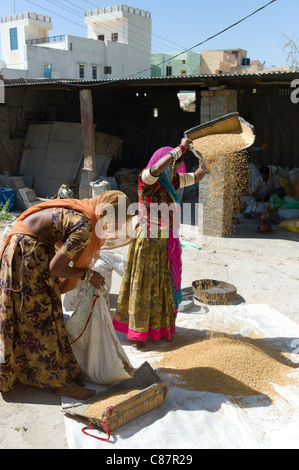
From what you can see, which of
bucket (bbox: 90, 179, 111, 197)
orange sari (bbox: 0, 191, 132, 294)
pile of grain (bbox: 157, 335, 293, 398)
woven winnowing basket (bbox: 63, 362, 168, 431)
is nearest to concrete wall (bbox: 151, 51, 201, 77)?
bucket (bbox: 90, 179, 111, 197)

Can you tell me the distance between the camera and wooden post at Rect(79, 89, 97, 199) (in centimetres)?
971

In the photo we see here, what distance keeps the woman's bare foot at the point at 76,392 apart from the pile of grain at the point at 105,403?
0.49 feet

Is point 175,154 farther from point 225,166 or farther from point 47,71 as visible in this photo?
point 47,71

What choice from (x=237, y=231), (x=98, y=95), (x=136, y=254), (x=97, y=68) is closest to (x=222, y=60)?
(x=97, y=68)

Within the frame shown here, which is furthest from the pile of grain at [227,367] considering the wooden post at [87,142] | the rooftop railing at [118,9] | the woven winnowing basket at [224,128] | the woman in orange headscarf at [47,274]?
the rooftop railing at [118,9]

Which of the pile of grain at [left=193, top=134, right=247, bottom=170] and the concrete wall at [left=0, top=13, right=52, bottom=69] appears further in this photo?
the concrete wall at [left=0, top=13, right=52, bottom=69]

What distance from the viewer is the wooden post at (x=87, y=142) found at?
9711 millimetres

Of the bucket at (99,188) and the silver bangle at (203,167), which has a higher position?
the silver bangle at (203,167)

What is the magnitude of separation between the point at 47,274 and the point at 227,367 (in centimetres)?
150

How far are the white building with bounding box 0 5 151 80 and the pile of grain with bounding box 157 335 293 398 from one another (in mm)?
23632

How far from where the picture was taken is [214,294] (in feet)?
15.5

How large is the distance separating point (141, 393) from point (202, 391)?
559 millimetres

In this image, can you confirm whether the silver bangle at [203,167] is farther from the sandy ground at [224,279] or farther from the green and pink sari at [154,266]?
the sandy ground at [224,279]

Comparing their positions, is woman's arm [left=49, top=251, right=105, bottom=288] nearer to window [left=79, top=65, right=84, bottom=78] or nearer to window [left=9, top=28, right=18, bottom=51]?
window [left=79, top=65, right=84, bottom=78]
